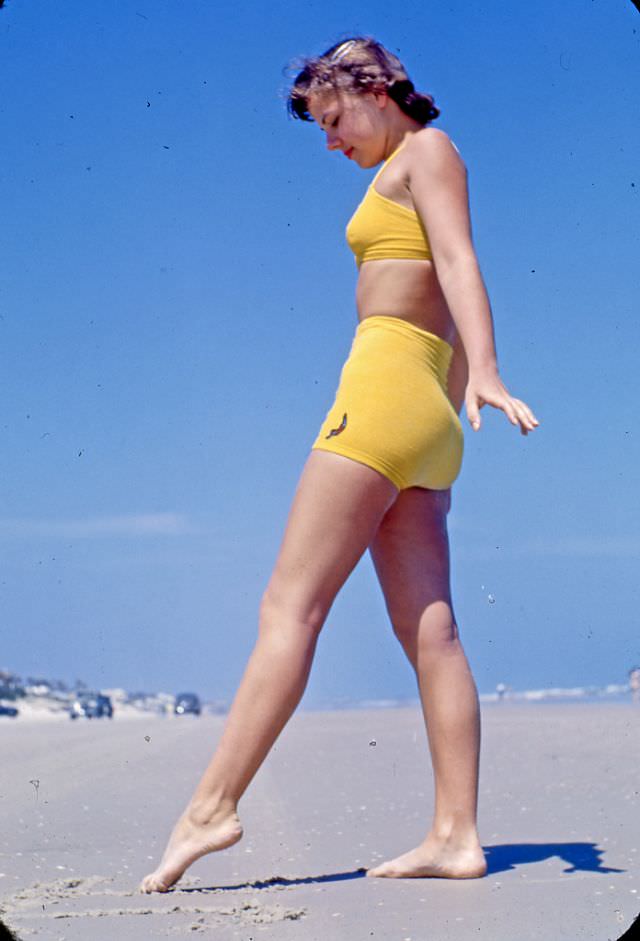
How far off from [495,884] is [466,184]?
129 cm

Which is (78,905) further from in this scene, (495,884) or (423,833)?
(423,833)

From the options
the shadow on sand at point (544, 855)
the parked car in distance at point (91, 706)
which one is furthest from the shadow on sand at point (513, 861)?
the parked car in distance at point (91, 706)

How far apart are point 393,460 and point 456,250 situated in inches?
16.1

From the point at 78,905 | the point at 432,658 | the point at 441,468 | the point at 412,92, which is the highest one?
the point at 412,92

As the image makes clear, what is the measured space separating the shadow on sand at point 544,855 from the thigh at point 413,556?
20.1 inches

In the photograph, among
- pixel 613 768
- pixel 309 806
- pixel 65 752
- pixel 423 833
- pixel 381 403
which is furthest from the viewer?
pixel 65 752

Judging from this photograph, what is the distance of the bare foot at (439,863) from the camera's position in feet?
8.04

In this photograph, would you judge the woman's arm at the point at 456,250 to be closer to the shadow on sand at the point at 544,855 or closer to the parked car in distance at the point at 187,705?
the shadow on sand at the point at 544,855

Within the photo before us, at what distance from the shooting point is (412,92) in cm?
270

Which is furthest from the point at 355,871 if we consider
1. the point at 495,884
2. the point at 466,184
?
the point at 466,184

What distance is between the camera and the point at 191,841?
7.70 ft

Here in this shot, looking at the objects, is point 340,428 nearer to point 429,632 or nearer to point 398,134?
point 429,632

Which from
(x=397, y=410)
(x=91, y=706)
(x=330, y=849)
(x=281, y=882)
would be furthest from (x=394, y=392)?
(x=91, y=706)

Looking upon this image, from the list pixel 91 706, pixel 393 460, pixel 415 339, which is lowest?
pixel 91 706
